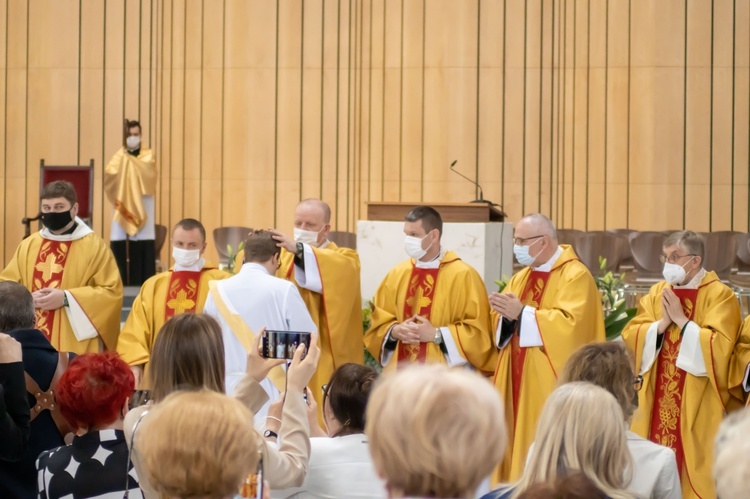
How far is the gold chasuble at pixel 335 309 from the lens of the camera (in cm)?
614

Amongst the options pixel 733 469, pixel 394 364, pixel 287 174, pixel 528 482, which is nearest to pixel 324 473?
pixel 528 482

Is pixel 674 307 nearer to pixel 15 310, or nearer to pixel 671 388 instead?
pixel 671 388

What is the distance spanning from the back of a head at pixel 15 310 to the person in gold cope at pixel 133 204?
7.29 m

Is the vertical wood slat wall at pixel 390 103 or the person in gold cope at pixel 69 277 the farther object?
the vertical wood slat wall at pixel 390 103

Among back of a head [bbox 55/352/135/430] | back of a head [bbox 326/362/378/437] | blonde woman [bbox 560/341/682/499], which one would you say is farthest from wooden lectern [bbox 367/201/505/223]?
back of a head [bbox 55/352/135/430]

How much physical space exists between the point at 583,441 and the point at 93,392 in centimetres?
136

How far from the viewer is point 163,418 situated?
2.25 metres

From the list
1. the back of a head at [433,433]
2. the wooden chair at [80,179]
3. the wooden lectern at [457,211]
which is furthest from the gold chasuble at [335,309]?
the wooden chair at [80,179]

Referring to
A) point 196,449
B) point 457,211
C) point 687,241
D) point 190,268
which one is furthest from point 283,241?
point 196,449

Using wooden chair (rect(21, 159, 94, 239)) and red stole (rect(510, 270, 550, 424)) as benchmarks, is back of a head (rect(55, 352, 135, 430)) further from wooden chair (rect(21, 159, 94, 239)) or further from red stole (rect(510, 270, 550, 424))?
wooden chair (rect(21, 159, 94, 239))

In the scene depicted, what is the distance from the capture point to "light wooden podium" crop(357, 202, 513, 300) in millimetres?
7262

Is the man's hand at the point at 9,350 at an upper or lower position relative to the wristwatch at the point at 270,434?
upper

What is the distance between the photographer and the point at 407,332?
19.5 feet

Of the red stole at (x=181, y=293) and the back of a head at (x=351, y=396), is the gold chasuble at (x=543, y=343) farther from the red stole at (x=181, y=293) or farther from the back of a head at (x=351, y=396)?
the back of a head at (x=351, y=396)
